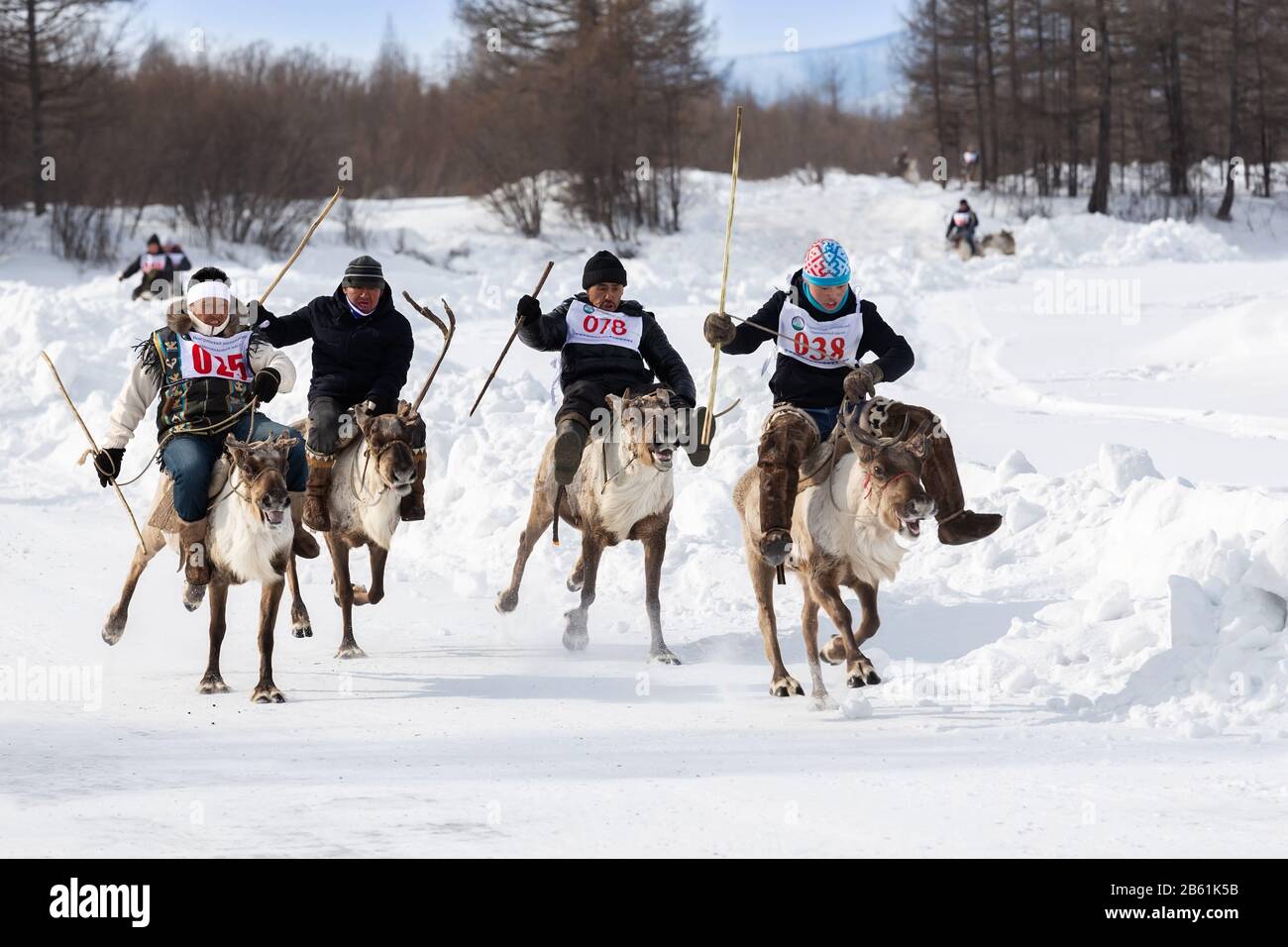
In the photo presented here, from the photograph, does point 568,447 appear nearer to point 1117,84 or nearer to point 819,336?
point 819,336

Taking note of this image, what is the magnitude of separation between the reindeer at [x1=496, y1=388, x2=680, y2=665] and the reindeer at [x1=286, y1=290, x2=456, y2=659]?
94cm

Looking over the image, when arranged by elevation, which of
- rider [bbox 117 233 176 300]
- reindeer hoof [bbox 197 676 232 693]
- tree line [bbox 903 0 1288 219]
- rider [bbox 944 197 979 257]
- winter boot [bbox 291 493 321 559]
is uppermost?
tree line [bbox 903 0 1288 219]

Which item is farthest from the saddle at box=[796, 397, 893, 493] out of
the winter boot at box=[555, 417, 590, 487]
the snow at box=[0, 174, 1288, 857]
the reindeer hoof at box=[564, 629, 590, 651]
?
the reindeer hoof at box=[564, 629, 590, 651]

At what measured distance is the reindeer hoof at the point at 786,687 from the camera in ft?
25.9

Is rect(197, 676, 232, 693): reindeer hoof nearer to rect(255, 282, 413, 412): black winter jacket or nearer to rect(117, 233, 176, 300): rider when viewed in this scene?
rect(255, 282, 413, 412): black winter jacket

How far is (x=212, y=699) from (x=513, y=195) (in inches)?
1298

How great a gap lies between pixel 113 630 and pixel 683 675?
325 centimetres

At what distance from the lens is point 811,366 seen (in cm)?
815

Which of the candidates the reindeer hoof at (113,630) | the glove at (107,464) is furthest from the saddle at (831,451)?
the reindeer hoof at (113,630)

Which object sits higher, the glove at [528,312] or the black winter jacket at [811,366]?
the glove at [528,312]

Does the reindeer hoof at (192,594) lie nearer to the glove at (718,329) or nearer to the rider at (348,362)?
the rider at (348,362)

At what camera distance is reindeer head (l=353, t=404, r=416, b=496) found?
28.9 ft

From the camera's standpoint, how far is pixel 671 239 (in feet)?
132

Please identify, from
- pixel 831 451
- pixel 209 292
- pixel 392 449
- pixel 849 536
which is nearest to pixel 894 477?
pixel 849 536
